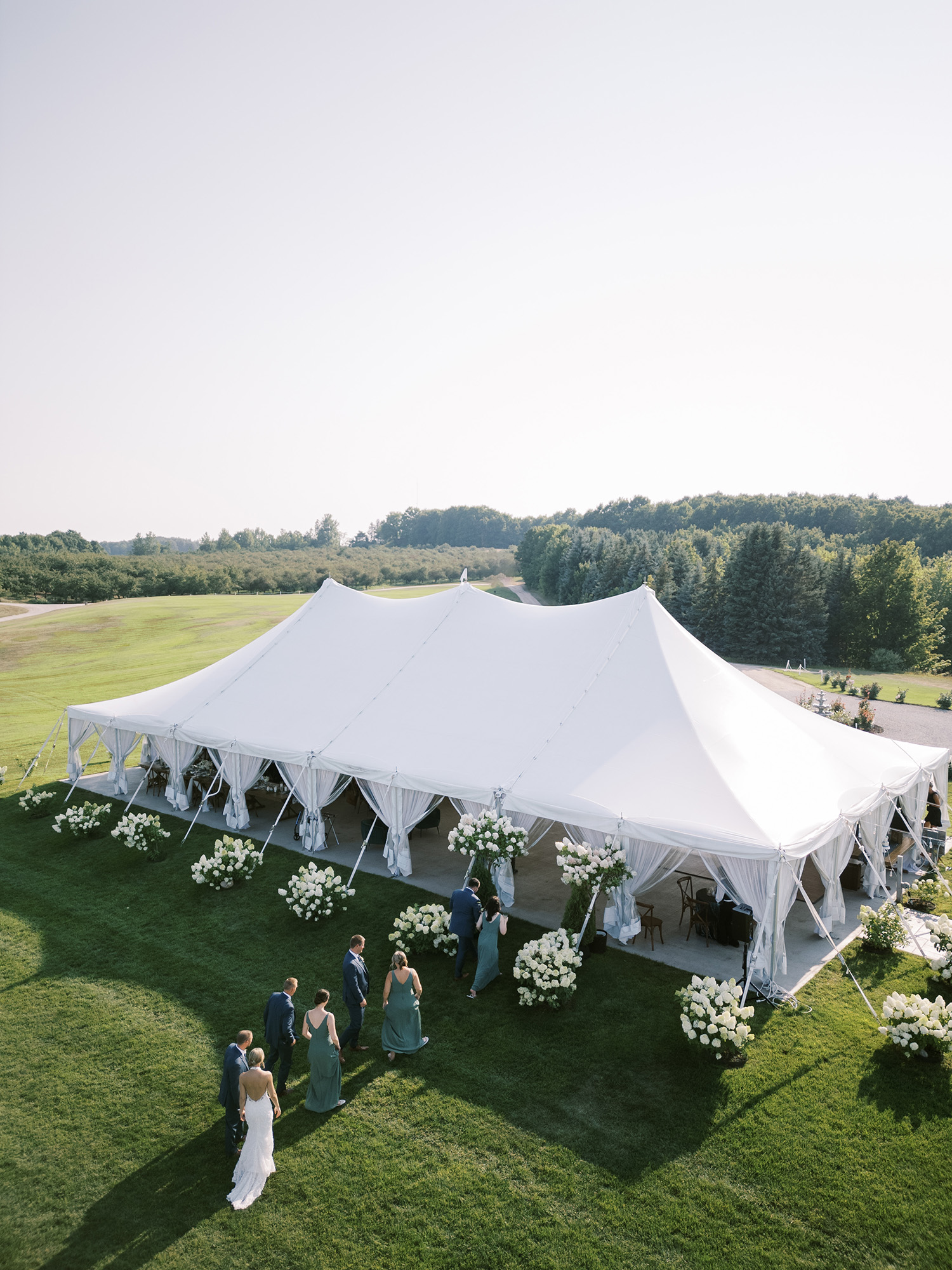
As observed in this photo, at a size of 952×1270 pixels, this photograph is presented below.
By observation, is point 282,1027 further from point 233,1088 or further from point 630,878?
point 630,878

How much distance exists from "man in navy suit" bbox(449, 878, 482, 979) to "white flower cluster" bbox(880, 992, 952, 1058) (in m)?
4.24

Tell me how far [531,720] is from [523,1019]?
4.25m

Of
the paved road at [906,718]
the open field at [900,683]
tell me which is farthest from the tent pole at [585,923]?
the open field at [900,683]

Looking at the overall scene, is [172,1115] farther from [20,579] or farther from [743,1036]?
[20,579]

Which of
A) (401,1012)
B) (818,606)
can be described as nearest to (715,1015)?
(401,1012)

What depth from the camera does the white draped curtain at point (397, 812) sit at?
10695 mm

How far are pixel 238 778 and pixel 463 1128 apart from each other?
7.94 m

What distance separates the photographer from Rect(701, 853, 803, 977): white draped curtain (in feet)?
25.7

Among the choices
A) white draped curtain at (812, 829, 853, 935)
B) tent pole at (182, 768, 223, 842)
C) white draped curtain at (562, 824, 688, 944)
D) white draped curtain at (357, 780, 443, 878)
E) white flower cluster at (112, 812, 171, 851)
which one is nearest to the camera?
white draped curtain at (562, 824, 688, 944)

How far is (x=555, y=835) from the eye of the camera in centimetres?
1291

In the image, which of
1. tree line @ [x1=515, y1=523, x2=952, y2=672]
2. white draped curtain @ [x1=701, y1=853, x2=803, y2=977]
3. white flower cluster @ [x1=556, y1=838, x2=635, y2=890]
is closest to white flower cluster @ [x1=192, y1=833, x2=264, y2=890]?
white flower cluster @ [x1=556, y1=838, x2=635, y2=890]

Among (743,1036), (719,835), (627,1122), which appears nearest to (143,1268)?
(627,1122)

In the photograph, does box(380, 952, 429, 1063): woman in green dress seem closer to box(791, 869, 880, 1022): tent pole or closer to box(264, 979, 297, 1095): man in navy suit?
box(264, 979, 297, 1095): man in navy suit

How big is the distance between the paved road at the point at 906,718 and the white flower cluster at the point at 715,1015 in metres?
13.8
